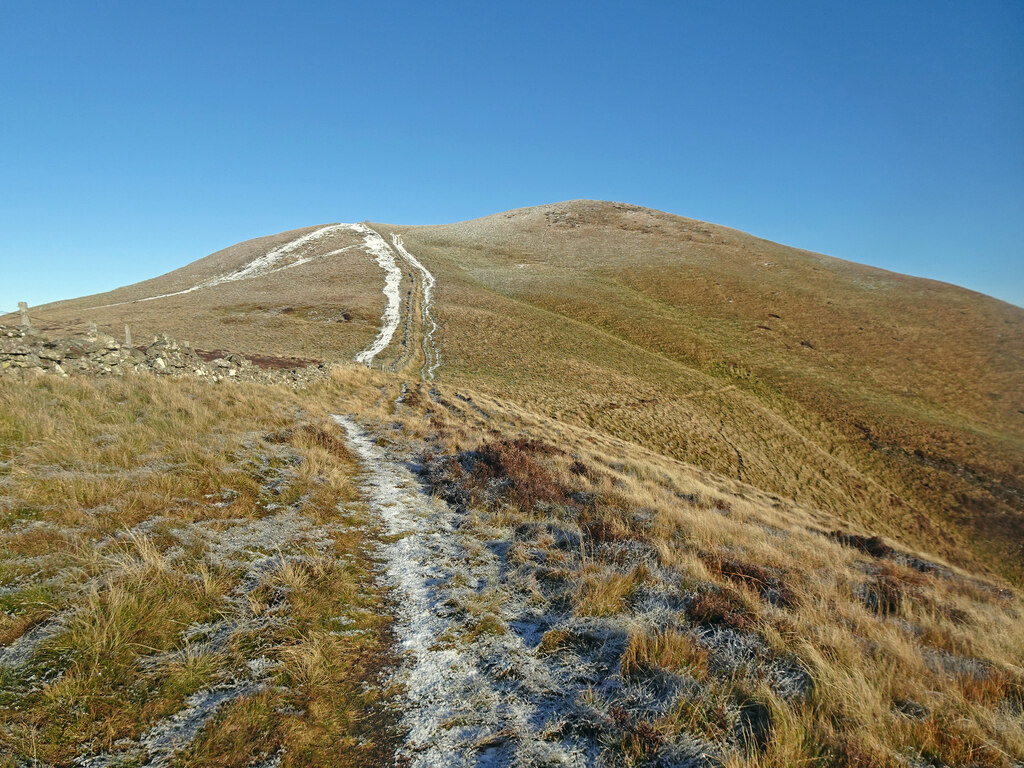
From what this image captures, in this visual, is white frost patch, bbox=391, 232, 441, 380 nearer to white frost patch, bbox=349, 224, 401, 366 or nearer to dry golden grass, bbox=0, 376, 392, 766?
white frost patch, bbox=349, 224, 401, 366

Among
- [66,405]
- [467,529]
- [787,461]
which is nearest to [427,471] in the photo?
[467,529]

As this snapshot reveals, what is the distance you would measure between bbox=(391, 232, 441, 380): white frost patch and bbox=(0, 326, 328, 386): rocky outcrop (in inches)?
597

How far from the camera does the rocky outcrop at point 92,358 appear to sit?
11547mm

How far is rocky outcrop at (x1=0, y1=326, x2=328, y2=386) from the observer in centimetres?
1155

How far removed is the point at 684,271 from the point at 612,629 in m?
65.4

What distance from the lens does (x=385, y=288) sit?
52406 mm

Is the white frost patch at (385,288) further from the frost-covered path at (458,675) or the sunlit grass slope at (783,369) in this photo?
the frost-covered path at (458,675)

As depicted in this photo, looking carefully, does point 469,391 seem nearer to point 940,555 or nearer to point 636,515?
point 636,515

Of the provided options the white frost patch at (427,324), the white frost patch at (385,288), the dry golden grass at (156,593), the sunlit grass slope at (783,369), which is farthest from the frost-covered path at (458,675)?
the white frost patch at (385,288)

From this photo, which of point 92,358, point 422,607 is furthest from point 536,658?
point 92,358

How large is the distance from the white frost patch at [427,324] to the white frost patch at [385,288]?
282 cm

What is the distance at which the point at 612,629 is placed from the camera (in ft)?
14.3

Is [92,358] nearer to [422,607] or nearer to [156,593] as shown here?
[156,593]

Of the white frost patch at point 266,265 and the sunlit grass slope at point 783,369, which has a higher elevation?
the white frost patch at point 266,265
